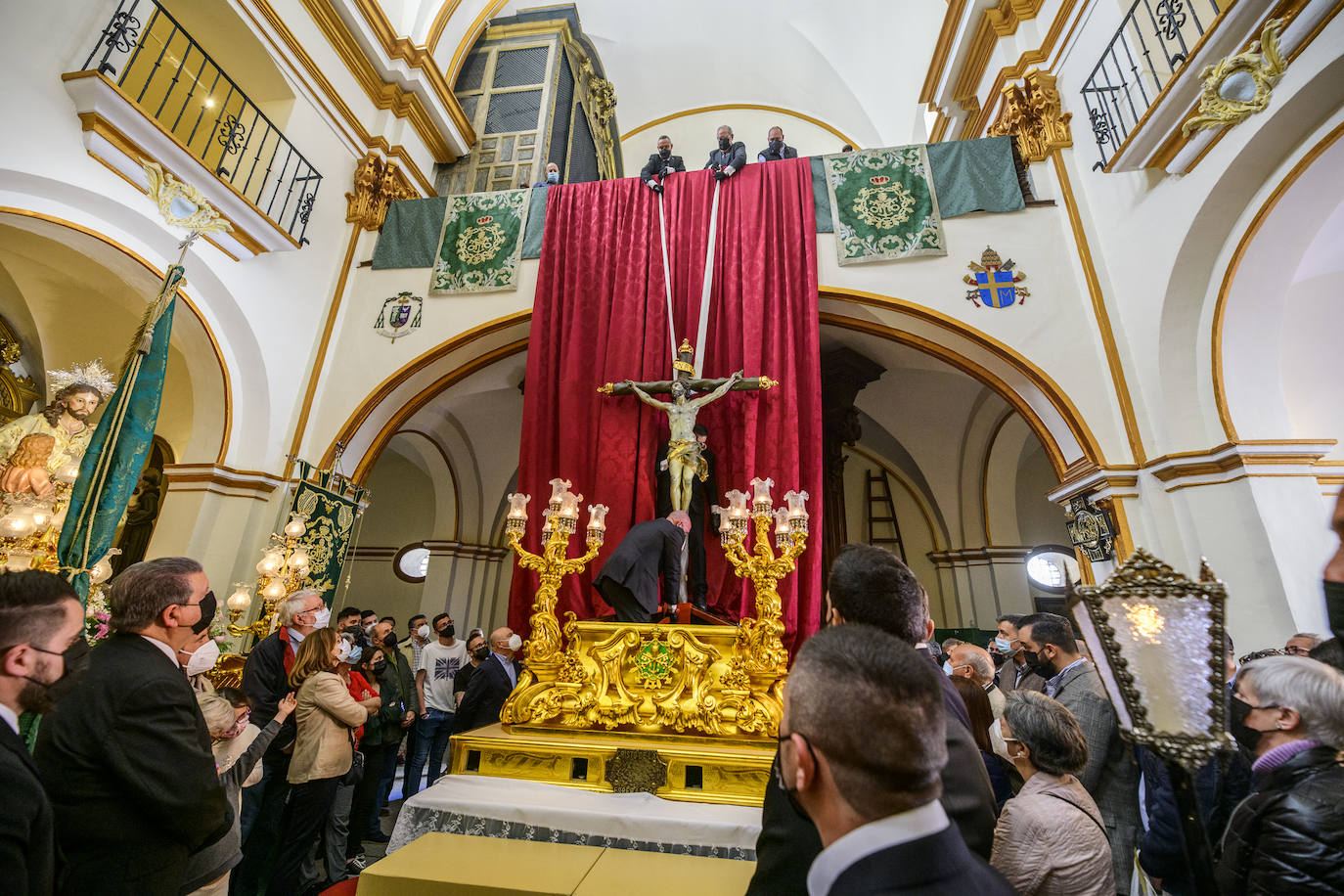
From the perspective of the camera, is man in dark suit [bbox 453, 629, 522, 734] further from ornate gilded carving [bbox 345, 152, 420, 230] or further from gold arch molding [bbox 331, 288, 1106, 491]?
ornate gilded carving [bbox 345, 152, 420, 230]

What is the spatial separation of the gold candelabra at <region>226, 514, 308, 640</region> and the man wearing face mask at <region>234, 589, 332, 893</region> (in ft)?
5.29

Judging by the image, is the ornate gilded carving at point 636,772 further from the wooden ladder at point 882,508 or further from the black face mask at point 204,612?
the wooden ladder at point 882,508

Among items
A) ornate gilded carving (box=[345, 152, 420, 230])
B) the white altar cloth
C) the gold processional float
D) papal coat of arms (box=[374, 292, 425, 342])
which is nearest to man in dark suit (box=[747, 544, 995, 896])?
the white altar cloth

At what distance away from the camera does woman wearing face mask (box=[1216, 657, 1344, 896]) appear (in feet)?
3.95

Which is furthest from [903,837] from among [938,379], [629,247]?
[938,379]

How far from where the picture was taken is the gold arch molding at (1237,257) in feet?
11.9

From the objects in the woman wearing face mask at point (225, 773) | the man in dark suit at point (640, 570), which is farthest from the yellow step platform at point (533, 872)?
the man in dark suit at point (640, 570)

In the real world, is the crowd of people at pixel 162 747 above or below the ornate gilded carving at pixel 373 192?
below

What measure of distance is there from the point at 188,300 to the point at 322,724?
14.5 ft

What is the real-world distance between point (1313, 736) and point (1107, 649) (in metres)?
0.74

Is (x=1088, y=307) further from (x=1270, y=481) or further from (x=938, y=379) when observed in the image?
(x=938, y=379)

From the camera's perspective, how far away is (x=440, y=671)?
5.33 meters

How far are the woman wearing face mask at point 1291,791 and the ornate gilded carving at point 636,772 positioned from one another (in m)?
2.24

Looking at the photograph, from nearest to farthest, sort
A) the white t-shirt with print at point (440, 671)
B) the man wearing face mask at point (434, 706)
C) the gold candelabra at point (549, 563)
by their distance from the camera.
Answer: the gold candelabra at point (549, 563)
the man wearing face mask at point (434, 706)
the white t-shirt with print at point (440, 671)
